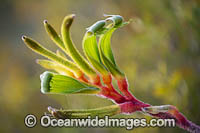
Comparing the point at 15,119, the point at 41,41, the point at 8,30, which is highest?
the point at 8,30

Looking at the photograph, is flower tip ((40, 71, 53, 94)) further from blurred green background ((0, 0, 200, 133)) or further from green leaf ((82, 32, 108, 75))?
blurred green background ((0, 0, 200, 133))

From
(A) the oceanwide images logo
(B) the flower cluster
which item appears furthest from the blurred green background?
(B) the flower cluster

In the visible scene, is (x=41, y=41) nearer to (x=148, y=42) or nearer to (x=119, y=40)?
(x=119, y=40)

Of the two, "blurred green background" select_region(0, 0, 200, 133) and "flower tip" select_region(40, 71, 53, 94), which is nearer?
"flower tip" select_region(40, 71, 53, 94)

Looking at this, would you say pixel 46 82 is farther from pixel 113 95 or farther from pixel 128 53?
pixel 128 53

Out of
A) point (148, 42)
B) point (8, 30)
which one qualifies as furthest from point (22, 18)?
point (148, 42)

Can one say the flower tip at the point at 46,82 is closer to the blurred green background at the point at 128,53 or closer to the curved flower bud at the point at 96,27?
the curved flower bud at the point at 96,27
